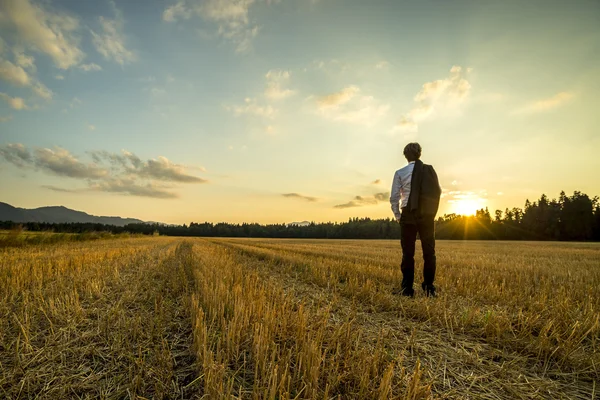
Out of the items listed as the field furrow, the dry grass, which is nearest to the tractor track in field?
the dry grass

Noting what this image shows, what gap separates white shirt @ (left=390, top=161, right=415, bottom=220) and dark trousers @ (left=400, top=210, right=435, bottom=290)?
0.63ft

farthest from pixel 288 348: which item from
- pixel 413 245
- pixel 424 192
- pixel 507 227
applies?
pixel 507 227

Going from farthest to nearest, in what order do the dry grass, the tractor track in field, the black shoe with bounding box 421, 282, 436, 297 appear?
1. the black shoe with bounding box 421, 282, 436, 297
2. the tractor track in field
3. the dry grass

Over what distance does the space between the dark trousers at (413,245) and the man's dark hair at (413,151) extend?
1102 mm

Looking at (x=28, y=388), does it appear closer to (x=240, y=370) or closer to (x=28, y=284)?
(x=240, y=370)

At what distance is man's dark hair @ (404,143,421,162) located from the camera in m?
5.37

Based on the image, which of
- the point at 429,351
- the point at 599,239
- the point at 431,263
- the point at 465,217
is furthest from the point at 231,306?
the point at 465,217

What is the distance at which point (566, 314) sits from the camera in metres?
3.71

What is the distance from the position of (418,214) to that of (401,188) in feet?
2.13

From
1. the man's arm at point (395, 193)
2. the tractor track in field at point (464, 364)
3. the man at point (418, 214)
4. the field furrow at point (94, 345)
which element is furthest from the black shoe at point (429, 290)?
the field furrow at point (94, 345)

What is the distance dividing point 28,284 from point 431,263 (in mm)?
7702

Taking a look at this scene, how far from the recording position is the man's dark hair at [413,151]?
17.6ft

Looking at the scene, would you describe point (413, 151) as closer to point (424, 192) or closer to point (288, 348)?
Result: point (424, 192)

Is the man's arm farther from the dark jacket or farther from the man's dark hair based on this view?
the man's dark hair
